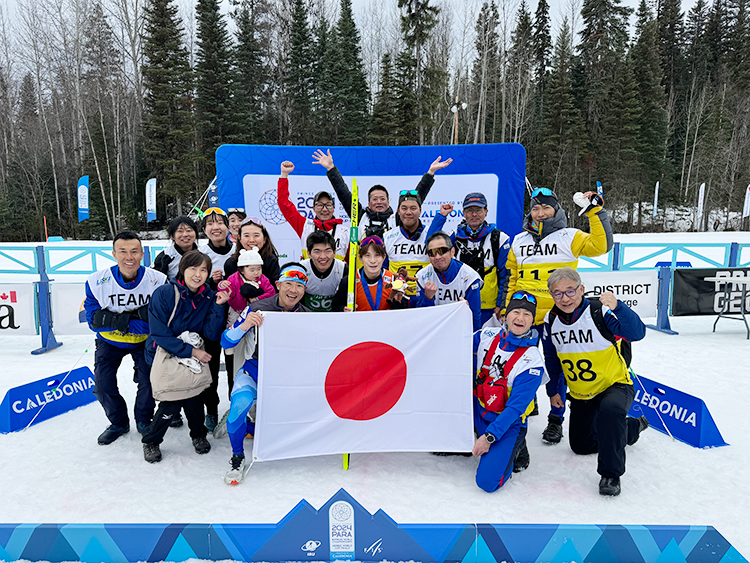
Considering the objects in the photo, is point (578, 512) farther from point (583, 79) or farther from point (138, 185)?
point (583, 79)

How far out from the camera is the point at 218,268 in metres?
4.38

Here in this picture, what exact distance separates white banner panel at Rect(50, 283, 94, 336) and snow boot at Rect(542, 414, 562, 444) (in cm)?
656

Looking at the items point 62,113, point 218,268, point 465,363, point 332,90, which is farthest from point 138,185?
point 465,363

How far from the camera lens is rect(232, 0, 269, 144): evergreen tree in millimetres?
27812

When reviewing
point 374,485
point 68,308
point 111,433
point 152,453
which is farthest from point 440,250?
point 68,308

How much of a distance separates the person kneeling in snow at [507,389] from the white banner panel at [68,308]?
627 centimetres

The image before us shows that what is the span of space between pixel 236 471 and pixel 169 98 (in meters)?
28.4

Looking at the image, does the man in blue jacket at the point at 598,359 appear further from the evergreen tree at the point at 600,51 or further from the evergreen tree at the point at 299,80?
the evergreen tree at the point at 600,51

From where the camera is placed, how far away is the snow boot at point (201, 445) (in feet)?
12.1

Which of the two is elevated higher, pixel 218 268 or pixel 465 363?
pixel 218 268

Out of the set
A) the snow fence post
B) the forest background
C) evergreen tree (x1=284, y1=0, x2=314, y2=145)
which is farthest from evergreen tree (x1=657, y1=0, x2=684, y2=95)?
the snow fence post

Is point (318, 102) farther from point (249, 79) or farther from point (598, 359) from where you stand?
point (598, 359)

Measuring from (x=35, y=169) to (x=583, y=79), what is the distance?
3839 cm

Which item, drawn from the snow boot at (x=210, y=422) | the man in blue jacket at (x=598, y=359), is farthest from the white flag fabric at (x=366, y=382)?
the snow boot at (x=210, y=422)
